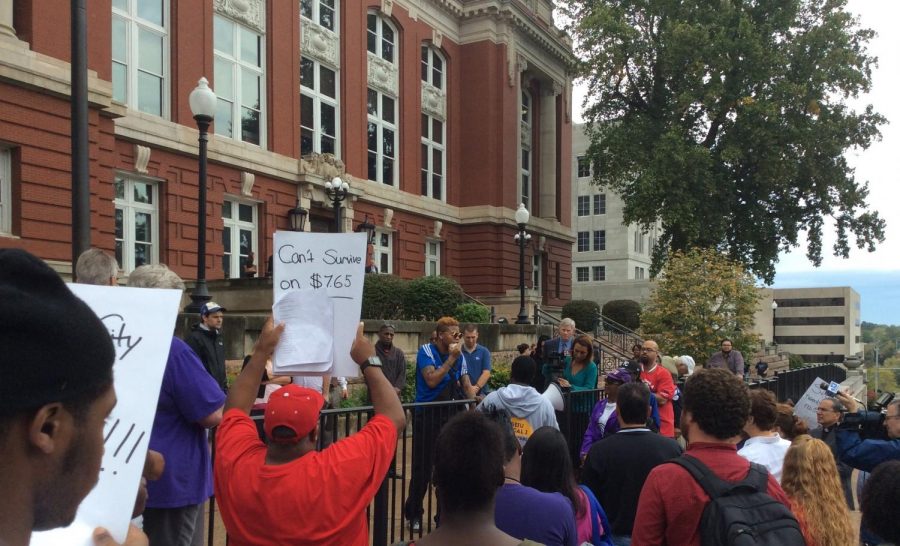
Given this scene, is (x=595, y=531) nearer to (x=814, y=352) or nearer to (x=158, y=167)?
(x=158, y=167)

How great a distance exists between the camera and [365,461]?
9.02 ft

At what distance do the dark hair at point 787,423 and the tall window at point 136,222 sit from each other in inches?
697

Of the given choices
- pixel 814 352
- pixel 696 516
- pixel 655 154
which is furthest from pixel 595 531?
pixel 814 352

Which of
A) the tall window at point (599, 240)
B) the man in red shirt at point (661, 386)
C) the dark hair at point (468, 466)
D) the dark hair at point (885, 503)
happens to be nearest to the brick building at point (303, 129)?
the man in red shirt at point (661, 386)

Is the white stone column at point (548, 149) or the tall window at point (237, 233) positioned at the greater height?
the white stone column at point (548, 149)

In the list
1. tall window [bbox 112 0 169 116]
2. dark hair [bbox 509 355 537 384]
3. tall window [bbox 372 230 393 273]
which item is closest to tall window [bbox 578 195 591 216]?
tall window [bbox 372 230 393 273]

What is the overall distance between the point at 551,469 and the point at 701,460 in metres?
0.70

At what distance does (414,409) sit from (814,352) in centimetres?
9881

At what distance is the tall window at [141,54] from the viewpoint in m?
19.2

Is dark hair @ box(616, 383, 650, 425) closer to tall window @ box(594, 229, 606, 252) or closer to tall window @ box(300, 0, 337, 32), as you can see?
tall window @ box(300, 0, 337, 32)

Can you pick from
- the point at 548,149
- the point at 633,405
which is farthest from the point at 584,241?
the point at 633,405

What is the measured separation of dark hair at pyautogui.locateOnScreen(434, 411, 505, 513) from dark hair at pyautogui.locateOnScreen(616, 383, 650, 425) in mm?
1889

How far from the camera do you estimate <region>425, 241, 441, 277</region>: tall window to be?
1314 inches

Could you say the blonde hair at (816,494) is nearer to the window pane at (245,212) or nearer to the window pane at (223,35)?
the window pane at (245,212)
